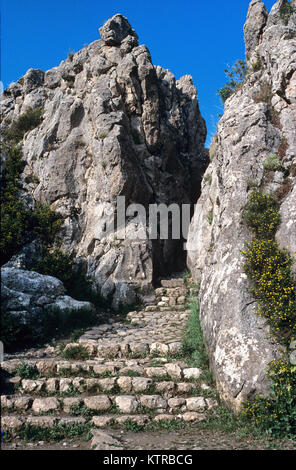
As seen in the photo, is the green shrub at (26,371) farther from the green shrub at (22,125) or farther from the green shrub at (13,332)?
the green shrub at (22,125)

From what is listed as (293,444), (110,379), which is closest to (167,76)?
(110,379)

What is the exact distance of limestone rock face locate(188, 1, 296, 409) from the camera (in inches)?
268

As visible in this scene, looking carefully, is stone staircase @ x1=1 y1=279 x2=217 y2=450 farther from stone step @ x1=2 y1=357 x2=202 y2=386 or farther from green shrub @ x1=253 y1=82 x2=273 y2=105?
green shrub @ x1=253 y1=82 x2=273 y2=105

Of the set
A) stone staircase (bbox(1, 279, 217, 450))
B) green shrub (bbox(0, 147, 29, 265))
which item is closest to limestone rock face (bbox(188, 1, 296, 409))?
stone staircase (bbox(1, 279, 217, 450))

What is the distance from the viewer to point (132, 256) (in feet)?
48.2

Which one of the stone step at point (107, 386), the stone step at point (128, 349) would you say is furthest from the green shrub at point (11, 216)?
the stone step at point (107, 386)

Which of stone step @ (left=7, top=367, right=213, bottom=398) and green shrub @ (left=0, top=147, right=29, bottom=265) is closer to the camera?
stone step @ (left=7, top=367, right=213, bottom=398)

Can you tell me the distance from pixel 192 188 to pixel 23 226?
39.0 feet

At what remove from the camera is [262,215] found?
871 cm

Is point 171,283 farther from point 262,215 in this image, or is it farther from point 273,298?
point 273,298

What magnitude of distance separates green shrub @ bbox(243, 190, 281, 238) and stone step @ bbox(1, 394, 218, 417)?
172 inches

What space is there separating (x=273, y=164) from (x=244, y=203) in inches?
65.7

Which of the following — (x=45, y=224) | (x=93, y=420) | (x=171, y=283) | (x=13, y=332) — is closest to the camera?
(x=93, y=420)

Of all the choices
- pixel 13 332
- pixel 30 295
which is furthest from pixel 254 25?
pixel 13 332
